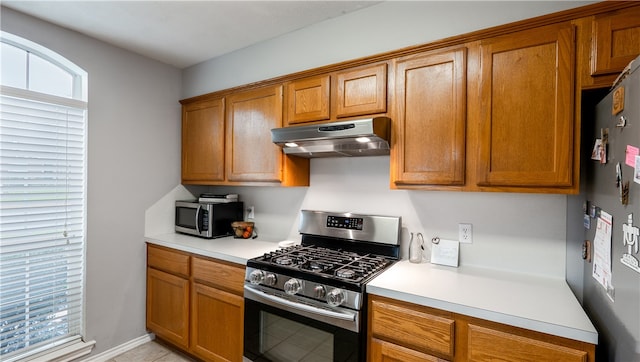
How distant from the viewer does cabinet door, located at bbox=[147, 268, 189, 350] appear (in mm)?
2373

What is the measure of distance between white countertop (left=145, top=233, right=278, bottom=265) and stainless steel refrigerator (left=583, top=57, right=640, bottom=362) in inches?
69.8

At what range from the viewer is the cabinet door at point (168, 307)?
2.37m

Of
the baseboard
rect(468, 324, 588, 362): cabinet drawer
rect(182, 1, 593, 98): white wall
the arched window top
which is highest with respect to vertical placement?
rect(182, 1, 593, 98): white wall

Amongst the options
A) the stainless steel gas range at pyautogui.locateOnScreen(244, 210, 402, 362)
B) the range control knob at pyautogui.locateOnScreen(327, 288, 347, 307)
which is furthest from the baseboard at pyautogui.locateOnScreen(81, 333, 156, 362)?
the range control knob at pyautogui.locateOnScreen(327, 288, 347, 307)

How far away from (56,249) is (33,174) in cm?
58

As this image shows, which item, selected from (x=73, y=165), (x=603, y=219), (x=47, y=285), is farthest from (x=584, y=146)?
(x=47, y=285)

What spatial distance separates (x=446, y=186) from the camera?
1638 mm

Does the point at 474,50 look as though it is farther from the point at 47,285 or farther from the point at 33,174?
the point at 47,285

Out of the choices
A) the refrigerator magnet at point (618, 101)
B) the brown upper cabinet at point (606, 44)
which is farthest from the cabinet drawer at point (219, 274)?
the brown upper cabinet at point (606, 44)

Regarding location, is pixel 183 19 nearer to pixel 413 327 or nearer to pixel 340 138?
pixel 340 138

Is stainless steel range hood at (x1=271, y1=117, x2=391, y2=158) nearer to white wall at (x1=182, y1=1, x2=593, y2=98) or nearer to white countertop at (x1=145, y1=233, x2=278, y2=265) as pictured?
white wall at (x1=182, y1=1, x2=593, y2=98)

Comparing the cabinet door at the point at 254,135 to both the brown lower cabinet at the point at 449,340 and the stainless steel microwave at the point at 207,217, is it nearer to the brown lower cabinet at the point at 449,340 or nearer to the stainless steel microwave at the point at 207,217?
the stainless steel microwave at the point at 207,217

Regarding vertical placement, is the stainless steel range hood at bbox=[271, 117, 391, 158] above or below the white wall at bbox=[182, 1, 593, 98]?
below

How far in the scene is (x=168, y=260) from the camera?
2520 millimetres
